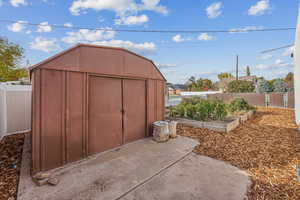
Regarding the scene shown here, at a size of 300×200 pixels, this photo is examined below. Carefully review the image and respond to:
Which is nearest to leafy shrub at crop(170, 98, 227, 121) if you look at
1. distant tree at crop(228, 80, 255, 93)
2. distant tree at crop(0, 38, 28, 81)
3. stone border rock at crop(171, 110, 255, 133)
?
stone border rock at crop(171, 110, 255, 133)

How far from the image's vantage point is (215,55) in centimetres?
1223

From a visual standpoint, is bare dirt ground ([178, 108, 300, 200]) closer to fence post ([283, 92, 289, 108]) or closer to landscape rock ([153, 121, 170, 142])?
landscape rock ([153, 121, 170, 142])

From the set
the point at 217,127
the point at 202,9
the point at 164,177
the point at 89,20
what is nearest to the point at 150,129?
the point at 164,177

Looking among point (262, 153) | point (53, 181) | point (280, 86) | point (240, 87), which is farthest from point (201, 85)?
point (53, 181)

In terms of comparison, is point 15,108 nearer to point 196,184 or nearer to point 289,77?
point 196,184

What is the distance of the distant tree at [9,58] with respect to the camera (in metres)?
9.09

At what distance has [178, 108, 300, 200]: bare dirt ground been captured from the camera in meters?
2.31

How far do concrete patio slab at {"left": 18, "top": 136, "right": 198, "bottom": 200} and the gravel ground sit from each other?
0.10m

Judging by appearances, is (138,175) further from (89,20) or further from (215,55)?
(215,55)

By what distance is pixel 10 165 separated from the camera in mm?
2941

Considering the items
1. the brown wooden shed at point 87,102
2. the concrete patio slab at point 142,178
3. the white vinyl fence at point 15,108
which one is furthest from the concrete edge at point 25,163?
the white vinyl fence at point 15,108

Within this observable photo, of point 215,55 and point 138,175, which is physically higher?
point 215,55

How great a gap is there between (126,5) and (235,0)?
5.20 meters

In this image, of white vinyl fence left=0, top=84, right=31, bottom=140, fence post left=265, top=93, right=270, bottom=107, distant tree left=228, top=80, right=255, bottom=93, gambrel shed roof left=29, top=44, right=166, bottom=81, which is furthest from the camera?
distant tree left=228, top=80, right=255, bottom=93
